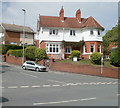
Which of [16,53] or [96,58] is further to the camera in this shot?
[16,53]

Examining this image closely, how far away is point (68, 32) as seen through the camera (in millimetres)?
38562

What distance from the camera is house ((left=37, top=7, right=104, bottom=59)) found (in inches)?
1436

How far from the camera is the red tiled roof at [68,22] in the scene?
37.2 m

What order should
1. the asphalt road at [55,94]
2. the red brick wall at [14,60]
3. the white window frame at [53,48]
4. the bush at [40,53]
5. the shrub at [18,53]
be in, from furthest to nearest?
the shrub at [18,53] → the white window frame at [53,48] → the red brick wall at [14,60] → the bush at [40,53] → the asphalt road at [55,94]

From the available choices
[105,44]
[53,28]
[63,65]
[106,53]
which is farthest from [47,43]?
[105,44]

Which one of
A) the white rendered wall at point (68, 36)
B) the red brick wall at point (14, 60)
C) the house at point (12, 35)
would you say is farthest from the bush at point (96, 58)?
the house at point (12, 35)

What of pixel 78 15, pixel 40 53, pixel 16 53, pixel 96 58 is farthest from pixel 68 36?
pixel 96 58

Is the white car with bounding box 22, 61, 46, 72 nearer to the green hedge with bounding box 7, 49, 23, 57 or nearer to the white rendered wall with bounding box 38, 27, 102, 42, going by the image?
the green hedge with bounding box 7, 49, 23, 57

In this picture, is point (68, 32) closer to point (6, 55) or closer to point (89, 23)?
point (89, 23)

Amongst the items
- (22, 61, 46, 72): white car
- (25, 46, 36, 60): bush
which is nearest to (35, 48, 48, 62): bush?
(25, 46, 36, 60): bush

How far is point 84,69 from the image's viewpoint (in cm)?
2684

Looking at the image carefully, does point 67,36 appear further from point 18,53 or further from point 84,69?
point 84,69

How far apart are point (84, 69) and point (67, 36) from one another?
524 inches

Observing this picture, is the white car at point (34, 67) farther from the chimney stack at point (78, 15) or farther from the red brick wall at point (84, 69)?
the chimney stack at point (78, 15)
